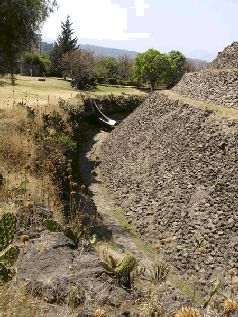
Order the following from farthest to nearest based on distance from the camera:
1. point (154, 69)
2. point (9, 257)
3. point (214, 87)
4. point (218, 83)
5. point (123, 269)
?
point (154, 69)
point (214, 87)
point (218, 83)
point (123, 269)
point (9, 257)

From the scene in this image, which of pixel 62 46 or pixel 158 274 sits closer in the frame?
pixel 158 274

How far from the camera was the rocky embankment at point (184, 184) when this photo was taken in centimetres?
1573

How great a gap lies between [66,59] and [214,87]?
42186mm

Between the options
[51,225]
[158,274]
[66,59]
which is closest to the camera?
[158,274]

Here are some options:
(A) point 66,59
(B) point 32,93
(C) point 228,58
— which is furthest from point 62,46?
(C) point 228,58

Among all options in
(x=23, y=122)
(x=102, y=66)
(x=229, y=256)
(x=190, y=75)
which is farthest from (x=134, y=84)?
(x=229, y=256)

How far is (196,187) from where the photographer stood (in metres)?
18.9

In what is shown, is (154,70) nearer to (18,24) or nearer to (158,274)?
(18,24)

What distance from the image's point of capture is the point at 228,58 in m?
29.1

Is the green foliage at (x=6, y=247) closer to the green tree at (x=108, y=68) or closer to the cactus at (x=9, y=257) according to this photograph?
the cactus at (x=9, y=257)

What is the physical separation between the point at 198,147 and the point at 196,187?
2690 mm

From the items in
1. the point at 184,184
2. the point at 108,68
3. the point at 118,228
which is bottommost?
the point at 118,228

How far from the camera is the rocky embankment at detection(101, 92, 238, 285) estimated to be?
51.6 feet

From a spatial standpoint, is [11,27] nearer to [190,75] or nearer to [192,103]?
[192,103]
